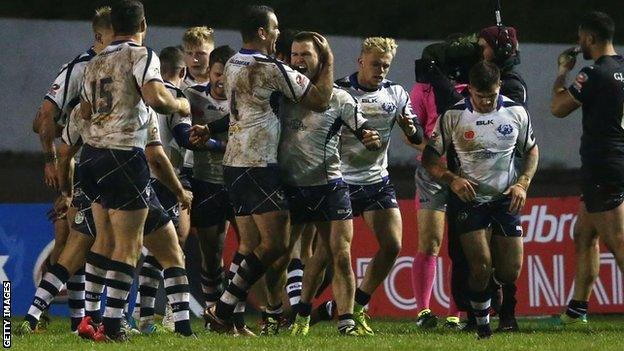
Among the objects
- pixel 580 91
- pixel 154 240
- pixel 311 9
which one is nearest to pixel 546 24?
pixel 311 9

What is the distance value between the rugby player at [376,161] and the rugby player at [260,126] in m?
0.99

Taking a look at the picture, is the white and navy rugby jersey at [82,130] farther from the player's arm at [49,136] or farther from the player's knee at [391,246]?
the player's knee at [391,246]

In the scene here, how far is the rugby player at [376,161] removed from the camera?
11.6 meters

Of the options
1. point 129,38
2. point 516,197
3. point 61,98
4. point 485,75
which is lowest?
point 516,197

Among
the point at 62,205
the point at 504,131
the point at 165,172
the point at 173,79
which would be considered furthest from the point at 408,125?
the point at 62,205

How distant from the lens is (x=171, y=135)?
39.2ft

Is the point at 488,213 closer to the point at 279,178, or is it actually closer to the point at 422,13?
the point at 279,178

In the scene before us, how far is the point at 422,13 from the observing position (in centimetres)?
1723

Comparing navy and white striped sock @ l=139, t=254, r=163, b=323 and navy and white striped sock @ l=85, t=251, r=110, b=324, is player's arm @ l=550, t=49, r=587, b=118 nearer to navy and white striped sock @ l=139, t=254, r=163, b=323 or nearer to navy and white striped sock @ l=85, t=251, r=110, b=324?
navy and white striped sock @ l=139, t=254, r=163, b=323

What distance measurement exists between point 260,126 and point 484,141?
1.61m

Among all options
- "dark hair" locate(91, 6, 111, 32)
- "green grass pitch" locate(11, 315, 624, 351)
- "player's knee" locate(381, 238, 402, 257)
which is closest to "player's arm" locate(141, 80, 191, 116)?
"dark hair" locate(91, 6, 111, 32)

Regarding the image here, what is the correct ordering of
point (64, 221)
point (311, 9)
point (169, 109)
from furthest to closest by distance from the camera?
point (311, 9) < point (64, 221) < point (169, 109)

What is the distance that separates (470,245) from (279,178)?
1388 mm

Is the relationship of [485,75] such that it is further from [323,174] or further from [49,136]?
[49,136]
